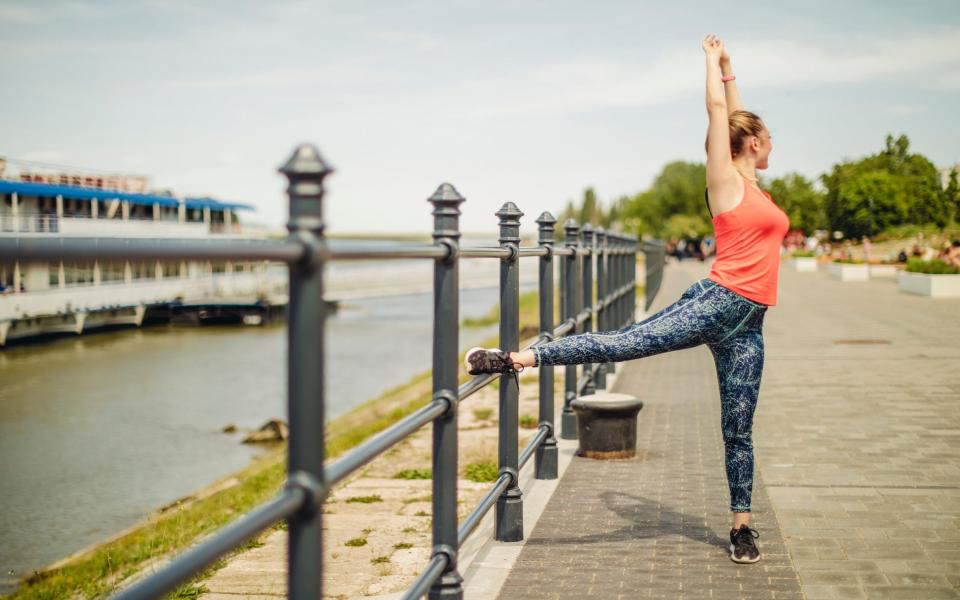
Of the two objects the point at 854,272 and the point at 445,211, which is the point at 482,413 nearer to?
the point at 445,211

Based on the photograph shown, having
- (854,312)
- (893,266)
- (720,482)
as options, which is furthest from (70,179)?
(720,482)

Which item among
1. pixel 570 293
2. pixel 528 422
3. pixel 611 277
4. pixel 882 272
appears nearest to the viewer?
pixel 570 293

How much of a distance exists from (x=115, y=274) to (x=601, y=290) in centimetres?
4534

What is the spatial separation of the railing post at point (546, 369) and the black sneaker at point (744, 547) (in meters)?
1.84

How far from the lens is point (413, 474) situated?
7.46 m

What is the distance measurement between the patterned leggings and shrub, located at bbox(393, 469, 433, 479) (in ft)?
10.5

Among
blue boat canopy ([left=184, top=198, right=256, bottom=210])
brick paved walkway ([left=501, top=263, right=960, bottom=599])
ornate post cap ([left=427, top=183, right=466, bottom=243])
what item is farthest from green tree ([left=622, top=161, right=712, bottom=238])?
ornate post cap ([left=427, top=183, right=466, bottom=243])

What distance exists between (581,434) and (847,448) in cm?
188

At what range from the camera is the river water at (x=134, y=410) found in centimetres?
1491

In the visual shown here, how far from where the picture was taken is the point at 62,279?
150 feet

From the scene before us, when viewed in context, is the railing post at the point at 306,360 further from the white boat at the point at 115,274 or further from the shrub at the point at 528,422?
the white boat at the point at 115,274

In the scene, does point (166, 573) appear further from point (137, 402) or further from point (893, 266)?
point (893, 266)

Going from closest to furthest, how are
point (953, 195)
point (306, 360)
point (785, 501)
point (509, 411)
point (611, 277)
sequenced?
1. point (306, 360)
2. point (509, 411)
3. point (785, 501)
4. point (611, 277)
5. point (953, 195)

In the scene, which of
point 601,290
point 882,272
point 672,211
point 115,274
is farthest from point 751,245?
point 672,211
